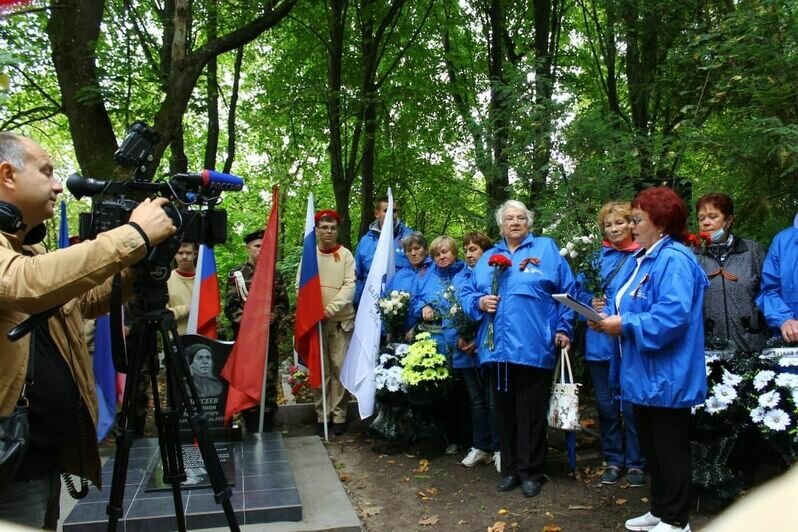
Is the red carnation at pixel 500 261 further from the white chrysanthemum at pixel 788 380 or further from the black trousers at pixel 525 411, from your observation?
the white chrysanthemum at pixel 788 380

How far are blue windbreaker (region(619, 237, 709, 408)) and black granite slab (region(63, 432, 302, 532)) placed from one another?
237 centimetres

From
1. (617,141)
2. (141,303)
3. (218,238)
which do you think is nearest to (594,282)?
(617,141)

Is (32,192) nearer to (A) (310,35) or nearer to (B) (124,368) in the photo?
(B) (124,368)

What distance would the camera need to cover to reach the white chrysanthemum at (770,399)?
3556 mm

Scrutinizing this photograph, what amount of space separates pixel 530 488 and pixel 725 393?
1.51 m

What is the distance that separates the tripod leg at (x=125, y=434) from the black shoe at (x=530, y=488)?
2889 millimetres

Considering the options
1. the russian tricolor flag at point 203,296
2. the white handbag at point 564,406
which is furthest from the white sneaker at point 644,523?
the russian tricolor flag at point 203,296

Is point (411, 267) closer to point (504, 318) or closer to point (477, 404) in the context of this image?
point (477, 404)

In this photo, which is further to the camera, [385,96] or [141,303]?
[385,96]

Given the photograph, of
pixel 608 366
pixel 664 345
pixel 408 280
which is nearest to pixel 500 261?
pixel 608 366

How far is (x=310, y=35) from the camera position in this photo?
1140 cm

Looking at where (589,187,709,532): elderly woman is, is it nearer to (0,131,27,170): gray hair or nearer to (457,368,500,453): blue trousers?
(457,368,500,453): blue trousers

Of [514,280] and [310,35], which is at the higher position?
[310,35]

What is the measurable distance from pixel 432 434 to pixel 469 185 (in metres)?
4.34
